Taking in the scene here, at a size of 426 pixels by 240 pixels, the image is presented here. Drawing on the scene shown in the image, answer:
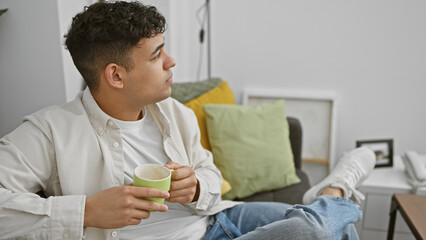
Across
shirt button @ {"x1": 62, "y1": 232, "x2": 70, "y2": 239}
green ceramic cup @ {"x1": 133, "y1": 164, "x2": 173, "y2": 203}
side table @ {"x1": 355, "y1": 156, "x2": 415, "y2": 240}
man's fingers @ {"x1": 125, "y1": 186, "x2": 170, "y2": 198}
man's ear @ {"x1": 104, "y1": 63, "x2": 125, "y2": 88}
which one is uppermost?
man's ear @ {"x1": 104, "y1": 63, "x2": 125, "y2": 88}

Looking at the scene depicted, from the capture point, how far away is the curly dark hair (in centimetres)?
108

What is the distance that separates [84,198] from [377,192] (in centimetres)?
157

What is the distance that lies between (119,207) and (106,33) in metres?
0.47

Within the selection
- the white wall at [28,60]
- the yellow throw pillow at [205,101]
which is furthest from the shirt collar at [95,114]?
the yellow throw pillow at [205,101]

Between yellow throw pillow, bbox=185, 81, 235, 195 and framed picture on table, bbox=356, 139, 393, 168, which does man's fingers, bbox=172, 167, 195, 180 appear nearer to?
yellow throw pillow, bbox=185, 81, 235, 195

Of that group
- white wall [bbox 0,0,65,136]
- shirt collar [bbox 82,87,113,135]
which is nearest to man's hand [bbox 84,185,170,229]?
shirt collar [bbox 82,87,113,135]

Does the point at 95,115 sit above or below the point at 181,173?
above

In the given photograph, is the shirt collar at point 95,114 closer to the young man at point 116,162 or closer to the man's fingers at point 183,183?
the young man at point 116,162

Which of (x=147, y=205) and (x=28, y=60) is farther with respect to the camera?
(x=28, y=60)

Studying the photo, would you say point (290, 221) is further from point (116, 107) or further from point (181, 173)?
point (116, 107)

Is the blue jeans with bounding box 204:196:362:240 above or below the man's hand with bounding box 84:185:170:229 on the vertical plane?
below

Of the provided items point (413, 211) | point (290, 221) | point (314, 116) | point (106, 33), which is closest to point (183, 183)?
point (290, 221)

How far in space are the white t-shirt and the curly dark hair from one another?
0.19 m

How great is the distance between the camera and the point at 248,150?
184 cm
